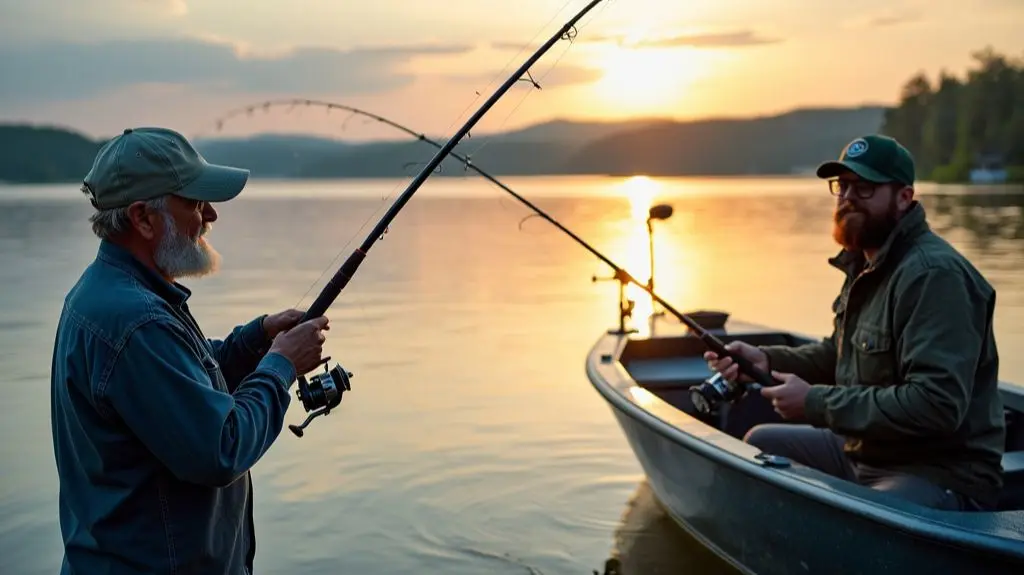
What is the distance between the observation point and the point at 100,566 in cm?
238

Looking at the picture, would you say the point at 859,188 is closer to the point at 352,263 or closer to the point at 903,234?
the point at 903,234

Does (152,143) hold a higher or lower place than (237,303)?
higher

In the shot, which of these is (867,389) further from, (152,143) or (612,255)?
(612,255)

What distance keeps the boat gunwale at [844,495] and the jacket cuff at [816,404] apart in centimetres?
20

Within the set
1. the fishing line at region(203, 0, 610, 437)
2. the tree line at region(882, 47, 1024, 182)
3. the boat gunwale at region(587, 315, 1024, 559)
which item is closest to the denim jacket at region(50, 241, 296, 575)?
the fishing line at region(203, 0, 610, 437)

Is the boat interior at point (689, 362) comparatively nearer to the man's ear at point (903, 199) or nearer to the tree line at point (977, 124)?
the man's ear at point (903, 199)

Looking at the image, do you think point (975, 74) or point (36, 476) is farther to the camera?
point (975, 74)

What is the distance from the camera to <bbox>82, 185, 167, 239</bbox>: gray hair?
8.08 ft

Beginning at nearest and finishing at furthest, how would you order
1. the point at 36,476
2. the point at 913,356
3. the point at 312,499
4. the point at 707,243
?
the point at 913,356 < the point at 312,499 < the point at 36,476 < the point at 707,243

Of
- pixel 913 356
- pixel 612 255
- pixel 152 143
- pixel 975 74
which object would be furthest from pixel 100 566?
pixel 975 74

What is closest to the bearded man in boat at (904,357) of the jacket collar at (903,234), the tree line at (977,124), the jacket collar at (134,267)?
the jacket collar at (903,234)

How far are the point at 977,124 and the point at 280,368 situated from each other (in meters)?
97.8

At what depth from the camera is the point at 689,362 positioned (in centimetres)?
681

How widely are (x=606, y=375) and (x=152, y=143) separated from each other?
12.9 feet
